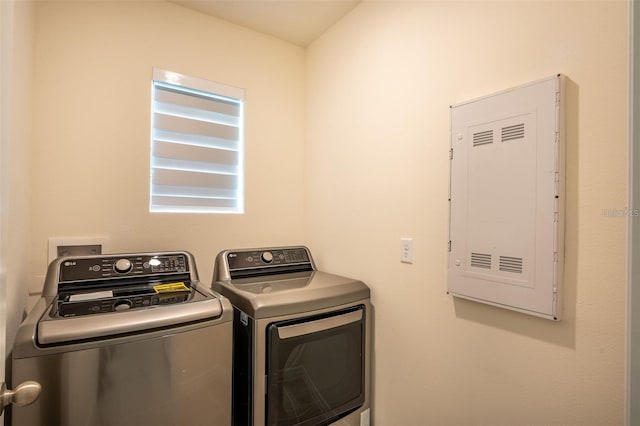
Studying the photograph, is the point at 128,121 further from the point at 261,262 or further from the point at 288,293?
the point at 288,293

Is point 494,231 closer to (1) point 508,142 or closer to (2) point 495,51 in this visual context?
(1) point 508,142

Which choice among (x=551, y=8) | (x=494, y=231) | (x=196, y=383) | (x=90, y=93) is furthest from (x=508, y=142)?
(x=90, y=93)

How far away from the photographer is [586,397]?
94 cm

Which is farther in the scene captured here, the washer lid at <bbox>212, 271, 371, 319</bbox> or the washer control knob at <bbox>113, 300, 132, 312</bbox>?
the washer lid at <bbox>212, 271, 371, 319</bbox>

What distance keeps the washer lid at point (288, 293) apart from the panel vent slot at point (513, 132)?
902 millimetres

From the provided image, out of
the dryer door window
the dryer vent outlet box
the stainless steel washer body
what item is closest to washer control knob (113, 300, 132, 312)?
the stainless steel washer body

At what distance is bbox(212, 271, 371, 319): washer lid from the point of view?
51.5 inches

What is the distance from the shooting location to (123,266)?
1.43 meters

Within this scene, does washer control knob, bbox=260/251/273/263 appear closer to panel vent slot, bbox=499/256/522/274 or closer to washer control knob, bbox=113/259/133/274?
washer control knob, bbox=113/259/133/274

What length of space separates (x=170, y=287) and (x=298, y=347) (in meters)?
0.60

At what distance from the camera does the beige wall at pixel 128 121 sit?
149 centimetres

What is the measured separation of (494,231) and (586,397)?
53cm

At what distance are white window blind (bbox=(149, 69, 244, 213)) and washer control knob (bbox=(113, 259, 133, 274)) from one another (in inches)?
14.9

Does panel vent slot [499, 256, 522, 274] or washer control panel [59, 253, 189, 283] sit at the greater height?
panel vent slot [499, 256, 522, 274]
